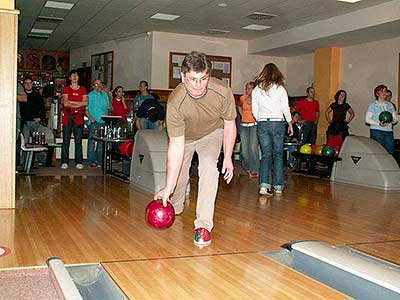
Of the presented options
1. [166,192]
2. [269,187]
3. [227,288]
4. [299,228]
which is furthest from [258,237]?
[269,187]

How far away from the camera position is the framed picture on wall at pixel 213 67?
1030 centimetres

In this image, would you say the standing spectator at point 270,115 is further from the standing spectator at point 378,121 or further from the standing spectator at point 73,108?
the standing spectator at point 73,108

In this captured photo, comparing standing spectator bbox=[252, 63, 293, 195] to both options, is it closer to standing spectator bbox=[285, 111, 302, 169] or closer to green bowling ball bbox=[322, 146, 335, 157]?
green bowling ball bbox=[322, 146, 335, 157]

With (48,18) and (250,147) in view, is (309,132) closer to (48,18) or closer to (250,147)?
(250,147)

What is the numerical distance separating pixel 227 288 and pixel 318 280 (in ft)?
1.48

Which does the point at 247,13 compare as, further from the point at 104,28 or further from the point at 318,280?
the point at 318,280

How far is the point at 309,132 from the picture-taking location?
8891 mm

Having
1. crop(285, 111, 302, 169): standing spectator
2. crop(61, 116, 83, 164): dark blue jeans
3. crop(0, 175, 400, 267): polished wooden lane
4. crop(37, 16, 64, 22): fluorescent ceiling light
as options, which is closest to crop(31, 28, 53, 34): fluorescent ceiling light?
crop(37, 16, 64, 22): fluorescent ceiling light

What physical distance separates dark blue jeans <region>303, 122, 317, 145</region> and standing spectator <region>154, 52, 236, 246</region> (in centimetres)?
599

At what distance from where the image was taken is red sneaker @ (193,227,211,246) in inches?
114

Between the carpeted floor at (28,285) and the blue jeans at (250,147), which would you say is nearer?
the carpeted floor at (28,285)

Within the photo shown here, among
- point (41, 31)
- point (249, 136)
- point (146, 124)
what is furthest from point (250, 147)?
point (41, 31)

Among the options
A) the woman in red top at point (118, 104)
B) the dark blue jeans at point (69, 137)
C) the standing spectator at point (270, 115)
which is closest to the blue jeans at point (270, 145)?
the standing spectator at point (270, 115)

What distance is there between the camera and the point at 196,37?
10461mm
